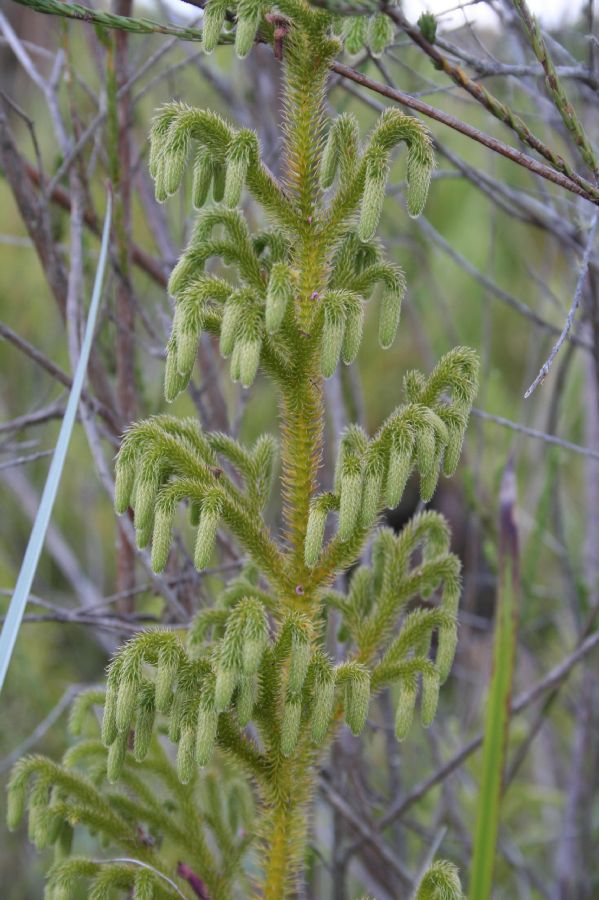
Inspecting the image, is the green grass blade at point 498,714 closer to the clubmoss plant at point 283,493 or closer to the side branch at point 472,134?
the clubmoss plant at point 283,493

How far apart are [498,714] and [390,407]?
4.58m

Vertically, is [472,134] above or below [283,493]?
above

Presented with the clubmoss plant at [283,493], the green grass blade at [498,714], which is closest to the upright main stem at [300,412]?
the clubmoss plant at [283,493]

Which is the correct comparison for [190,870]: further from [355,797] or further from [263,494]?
[355,797]

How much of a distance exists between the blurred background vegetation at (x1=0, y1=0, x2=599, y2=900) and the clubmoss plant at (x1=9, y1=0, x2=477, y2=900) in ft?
0.93

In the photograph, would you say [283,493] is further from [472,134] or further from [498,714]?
[472,134]

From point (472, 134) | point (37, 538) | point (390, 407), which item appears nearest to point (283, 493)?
point (37, 538)

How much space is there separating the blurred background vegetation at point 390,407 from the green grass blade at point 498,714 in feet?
0.98

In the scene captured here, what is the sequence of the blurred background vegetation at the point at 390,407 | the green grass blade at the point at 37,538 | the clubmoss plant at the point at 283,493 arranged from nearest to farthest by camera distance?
the clubmoss plant at the point at 283,493, the green grass blade at the point at 37,538, the blurred background vegetation at the point at 390,407

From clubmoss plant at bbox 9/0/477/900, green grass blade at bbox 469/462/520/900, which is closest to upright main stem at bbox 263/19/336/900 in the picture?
clubmoss plant at bbox 9/0/477/900

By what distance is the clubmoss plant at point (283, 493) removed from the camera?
1.20 metres

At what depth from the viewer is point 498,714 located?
1.25 m

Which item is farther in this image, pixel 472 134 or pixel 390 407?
pixel 390 407

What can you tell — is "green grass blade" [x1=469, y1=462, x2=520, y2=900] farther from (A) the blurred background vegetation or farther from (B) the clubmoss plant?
(A) the blurred background vegetation
